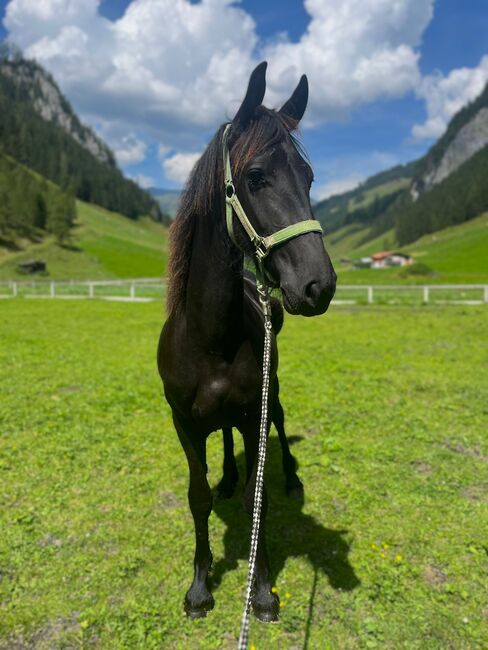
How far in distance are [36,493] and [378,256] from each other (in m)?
125

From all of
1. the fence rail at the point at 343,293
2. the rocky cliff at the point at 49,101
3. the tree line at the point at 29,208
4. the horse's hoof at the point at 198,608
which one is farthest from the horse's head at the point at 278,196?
the rocky cliff at the point at 49,101

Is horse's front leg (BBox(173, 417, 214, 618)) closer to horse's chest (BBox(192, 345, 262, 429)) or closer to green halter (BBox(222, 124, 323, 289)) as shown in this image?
horse's chest (BBox(192, 345, 262, 429))

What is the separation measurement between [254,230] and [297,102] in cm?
113

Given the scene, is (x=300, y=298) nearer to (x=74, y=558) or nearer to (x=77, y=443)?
(x=74, y=558)

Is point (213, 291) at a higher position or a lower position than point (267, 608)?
higher

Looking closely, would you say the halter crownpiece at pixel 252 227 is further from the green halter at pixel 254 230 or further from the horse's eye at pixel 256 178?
the horse's eye at pixel 256 178

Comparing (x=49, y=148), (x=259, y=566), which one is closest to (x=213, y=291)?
(x=259, y=566)

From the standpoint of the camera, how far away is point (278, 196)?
2.38 metres

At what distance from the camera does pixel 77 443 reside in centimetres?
Answer: 614

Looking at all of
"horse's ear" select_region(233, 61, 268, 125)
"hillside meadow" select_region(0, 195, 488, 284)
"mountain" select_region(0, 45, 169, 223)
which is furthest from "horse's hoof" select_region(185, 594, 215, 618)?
"mountain" select_region(0, 45, 169, 223)

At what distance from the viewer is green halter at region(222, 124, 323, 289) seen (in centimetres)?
228

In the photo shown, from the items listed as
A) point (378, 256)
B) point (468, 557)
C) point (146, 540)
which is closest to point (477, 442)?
point (468, 557)

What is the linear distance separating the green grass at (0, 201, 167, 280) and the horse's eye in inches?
1753

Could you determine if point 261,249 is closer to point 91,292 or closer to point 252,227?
point 252,227
